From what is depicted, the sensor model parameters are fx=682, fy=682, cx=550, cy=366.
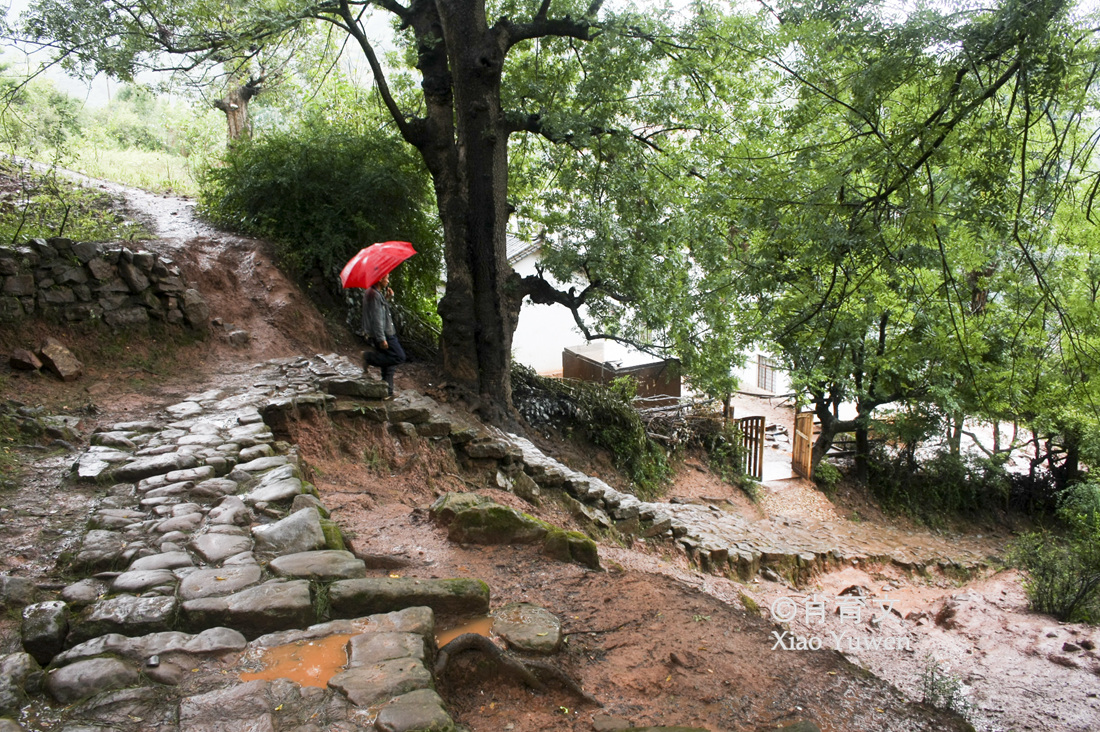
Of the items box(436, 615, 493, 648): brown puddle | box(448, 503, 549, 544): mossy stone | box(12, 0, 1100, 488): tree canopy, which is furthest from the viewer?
box(12, 0, 1100, 488): tree canopy

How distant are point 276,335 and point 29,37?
4.29 metres

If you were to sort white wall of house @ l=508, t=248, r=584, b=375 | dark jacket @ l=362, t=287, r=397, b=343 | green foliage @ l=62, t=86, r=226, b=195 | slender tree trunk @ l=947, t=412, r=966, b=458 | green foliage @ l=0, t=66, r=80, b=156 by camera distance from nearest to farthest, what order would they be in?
dark jacket @ l=362, t=287, r=397, b=343
green foliage @ l=0, t=66, r=80, b=156
green foliage @ l=62, t=86, r=226, b=195
slender tree trunk @ l=947, t=412, r=966, b=458
white wall of house @ l=508, t=248, r=584, b=375

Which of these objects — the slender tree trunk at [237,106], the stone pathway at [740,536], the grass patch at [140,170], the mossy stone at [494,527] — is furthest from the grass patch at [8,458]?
the slender tree trunk at [237,106]

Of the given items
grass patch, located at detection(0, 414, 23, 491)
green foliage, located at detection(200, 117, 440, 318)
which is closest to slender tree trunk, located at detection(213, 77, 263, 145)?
green foliage, located at detection(200, 117, 440, 318)

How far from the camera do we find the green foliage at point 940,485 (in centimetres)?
1490

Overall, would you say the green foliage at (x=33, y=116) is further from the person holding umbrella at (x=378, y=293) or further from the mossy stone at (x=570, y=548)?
the mossy stone at (x=570, y=548)

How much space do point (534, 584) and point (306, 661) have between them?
2013 millimetres

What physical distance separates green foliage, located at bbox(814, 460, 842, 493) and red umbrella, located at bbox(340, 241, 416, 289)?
11.2 meters

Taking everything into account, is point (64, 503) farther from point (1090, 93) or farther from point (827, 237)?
point (1090, 93)

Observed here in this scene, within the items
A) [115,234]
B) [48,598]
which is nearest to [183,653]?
[48,598]

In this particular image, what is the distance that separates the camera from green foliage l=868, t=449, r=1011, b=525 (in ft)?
48.9

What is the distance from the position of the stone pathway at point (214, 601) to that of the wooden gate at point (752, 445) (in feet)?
35.3

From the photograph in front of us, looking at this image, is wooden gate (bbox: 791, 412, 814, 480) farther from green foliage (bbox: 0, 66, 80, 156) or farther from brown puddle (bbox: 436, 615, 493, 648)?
green foliage (bbox: 0, 66, 80, 156)

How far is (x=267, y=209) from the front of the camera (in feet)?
33.4
